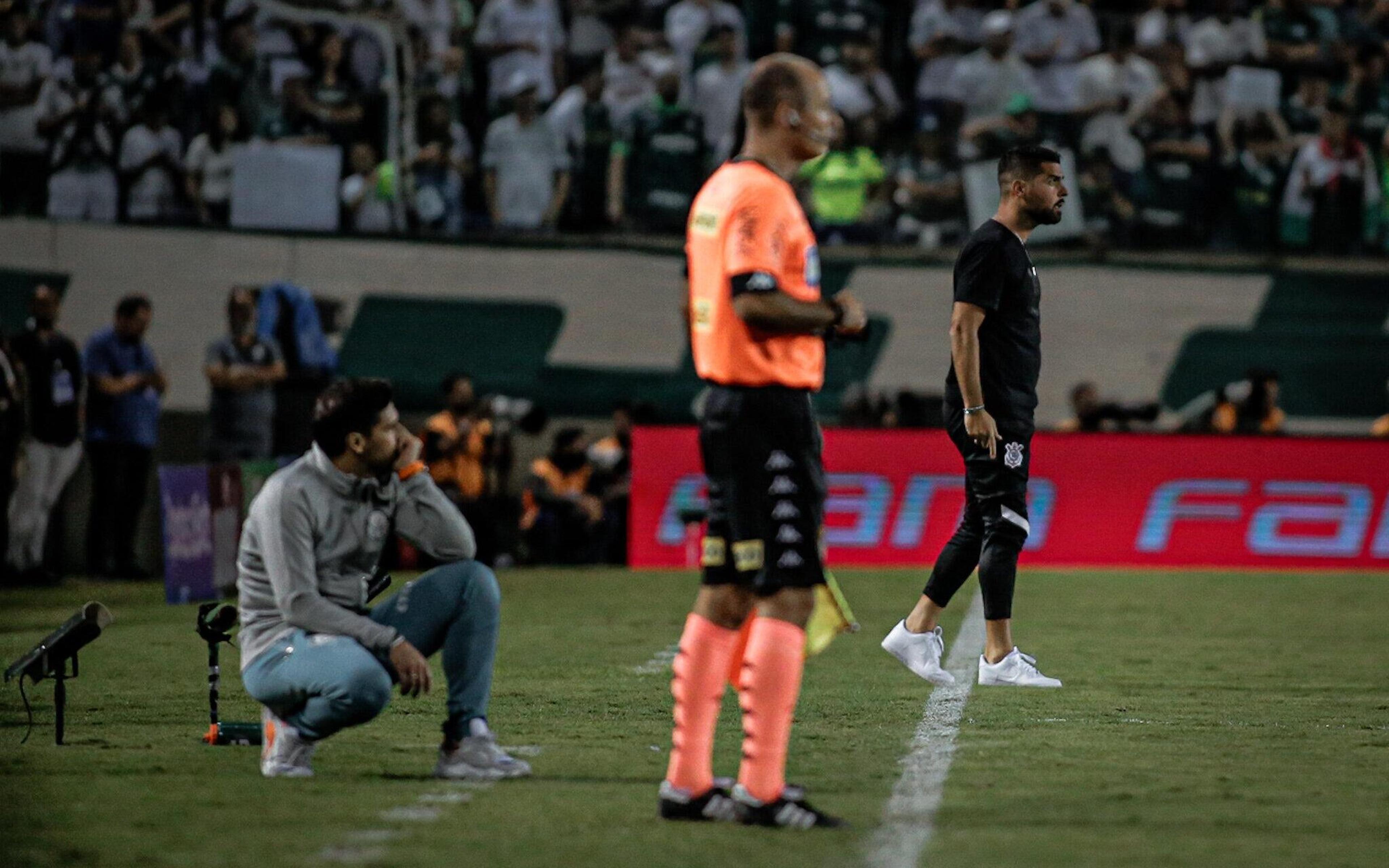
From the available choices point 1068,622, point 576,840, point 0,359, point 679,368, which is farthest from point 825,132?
point 679,368

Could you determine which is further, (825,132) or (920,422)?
(920,422)

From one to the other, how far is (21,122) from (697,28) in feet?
21.2

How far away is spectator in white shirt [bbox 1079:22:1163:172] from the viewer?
61.7ft

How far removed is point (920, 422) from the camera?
18203 millimetres

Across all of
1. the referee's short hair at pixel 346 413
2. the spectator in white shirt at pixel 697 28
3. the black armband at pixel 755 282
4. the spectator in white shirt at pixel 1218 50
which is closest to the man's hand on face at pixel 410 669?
the referee's short hair at pixel 346 413

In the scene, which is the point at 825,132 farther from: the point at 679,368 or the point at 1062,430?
the point at 679,368

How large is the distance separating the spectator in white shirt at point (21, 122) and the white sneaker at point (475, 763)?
Result: 13.7 m

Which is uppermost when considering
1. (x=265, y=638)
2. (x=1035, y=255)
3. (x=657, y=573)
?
(x=1035, y=255)

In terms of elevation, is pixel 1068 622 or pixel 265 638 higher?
pixel 265 638

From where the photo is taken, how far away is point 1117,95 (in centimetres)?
1934

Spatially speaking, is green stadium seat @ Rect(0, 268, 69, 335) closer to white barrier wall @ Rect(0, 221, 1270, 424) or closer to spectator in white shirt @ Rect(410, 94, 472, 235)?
white barrier wall @ Rect(0, 221, 1270, 424)

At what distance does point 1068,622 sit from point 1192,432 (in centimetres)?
525

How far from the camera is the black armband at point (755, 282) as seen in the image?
17.5 feet

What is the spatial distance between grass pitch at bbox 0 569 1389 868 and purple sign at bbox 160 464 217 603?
193 cm
